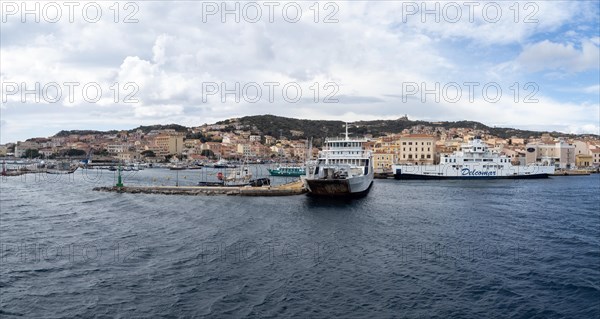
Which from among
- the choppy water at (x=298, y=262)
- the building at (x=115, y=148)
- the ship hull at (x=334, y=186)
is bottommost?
the choppy water at (x=298, y=262)

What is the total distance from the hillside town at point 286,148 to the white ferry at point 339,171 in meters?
21.6

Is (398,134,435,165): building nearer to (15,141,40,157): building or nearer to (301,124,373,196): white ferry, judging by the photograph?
(301,124,373,196): white ferry

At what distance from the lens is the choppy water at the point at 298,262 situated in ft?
37.7

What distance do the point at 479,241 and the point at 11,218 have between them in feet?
80.8

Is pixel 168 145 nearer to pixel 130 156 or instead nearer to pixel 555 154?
pixel 130 156

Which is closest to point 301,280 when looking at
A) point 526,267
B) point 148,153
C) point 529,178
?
point 526,267

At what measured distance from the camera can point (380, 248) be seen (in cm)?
1759

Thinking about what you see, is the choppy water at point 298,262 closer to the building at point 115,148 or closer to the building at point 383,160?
the building at point 383,160

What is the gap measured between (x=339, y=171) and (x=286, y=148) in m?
116

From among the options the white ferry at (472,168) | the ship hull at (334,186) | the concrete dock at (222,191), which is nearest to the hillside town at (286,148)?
the white ferry at (472,168)

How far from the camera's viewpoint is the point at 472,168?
201 feet

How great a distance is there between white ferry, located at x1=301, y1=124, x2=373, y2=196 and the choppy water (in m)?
3.88

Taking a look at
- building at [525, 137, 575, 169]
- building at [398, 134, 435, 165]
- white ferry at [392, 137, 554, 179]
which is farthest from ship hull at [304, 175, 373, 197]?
building at [525, 137, 575, 169]

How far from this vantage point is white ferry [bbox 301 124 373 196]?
32006 mm
